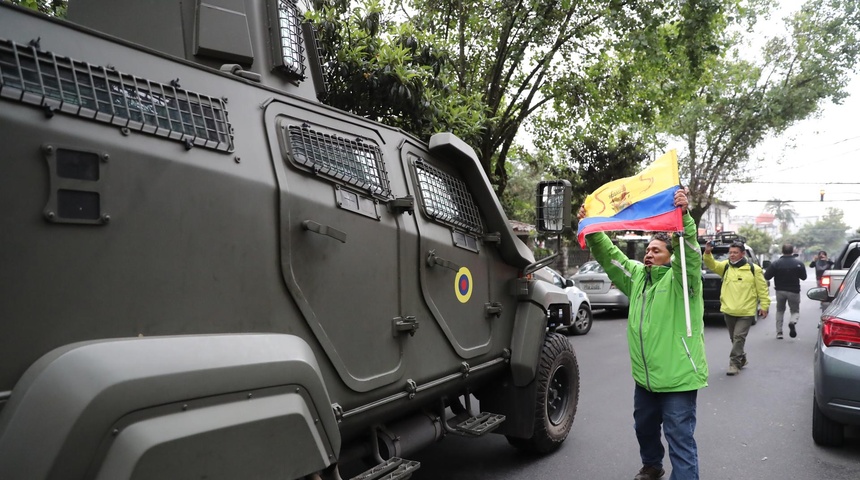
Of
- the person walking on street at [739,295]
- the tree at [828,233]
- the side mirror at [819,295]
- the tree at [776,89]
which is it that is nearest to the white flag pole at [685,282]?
the side mirror at [819,295]

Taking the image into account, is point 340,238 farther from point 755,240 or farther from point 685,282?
point 755,240

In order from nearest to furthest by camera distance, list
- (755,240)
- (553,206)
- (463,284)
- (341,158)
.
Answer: (341,158), (463,284), (553,206), (755,240)

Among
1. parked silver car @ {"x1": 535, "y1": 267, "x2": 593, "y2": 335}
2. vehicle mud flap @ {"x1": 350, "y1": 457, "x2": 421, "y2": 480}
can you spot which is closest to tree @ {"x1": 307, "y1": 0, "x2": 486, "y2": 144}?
vehicle mud flap @ {"x1": 350, "y1": 457, "x2": 421, "y2": 480}

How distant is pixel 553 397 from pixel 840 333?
2176mm

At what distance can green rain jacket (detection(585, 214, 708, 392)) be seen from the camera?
3.63 metres

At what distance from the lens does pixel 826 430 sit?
4953mm

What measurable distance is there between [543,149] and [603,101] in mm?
2661

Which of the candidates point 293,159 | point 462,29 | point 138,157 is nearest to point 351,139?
point 293,159

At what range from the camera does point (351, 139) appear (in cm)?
309

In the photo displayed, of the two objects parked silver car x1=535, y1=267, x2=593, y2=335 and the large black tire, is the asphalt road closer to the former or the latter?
the large black tire

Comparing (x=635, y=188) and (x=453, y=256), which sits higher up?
(x=635, y=188)

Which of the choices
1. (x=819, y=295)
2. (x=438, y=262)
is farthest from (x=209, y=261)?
(x=819, y=295)

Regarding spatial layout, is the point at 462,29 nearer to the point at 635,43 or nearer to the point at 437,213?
the point at 635,43

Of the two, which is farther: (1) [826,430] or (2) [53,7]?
(2) [53,7]
